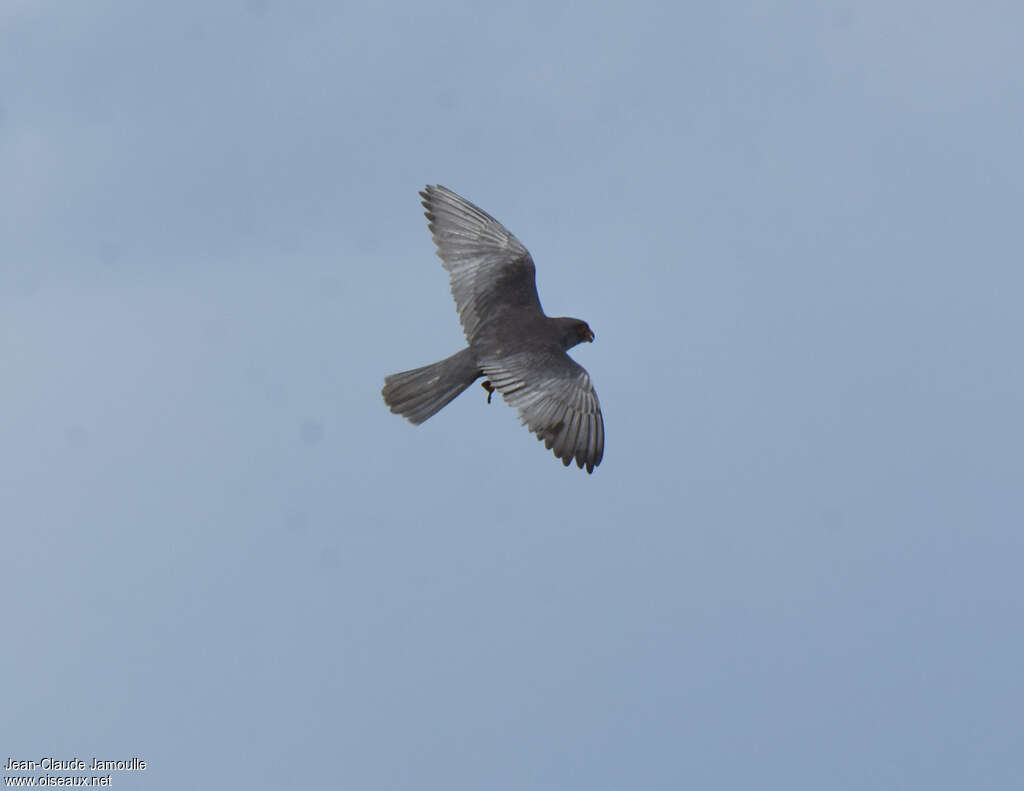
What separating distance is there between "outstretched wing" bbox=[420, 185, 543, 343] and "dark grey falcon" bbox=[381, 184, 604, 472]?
1cm

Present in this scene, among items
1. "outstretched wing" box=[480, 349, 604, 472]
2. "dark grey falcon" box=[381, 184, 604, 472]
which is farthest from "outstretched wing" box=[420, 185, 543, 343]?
"outstretched wing" box=[480, 349, 604, 472]

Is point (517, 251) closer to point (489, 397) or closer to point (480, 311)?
point (480, 311)

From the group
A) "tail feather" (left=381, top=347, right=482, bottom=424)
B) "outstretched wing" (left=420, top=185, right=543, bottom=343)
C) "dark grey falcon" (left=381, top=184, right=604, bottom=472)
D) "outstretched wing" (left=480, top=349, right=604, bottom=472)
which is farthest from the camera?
"outstretched wing" (left=420, top=185, right=543, bottom=343)

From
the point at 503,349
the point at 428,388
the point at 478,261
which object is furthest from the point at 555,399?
the point at 478,261

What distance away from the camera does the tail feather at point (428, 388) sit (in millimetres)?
19281

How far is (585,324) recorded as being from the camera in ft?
66.1

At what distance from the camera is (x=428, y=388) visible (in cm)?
1931

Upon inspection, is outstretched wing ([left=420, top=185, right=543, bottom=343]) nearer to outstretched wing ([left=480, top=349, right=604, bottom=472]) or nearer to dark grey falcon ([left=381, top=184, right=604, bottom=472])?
dark grey falcon ([left=381, top=184, right=604, bottom=472])

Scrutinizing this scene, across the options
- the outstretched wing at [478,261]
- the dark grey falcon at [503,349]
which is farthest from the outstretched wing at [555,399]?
the outstretched wing at [478,261]

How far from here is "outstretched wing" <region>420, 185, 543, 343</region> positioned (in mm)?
20297

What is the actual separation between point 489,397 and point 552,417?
140 centimetres

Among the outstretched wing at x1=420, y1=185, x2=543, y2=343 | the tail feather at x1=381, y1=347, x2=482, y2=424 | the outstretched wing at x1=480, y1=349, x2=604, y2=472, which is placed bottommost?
the outstretched wing at x1=480, y1=349, x2=604, y2=472

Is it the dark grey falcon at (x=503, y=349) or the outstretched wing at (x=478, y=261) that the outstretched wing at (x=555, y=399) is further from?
the outstretched wing at (x=478, y=261)

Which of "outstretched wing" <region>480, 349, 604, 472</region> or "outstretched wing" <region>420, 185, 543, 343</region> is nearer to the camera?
"outstretched wing" <region>480, 349, 604, 472</region>
